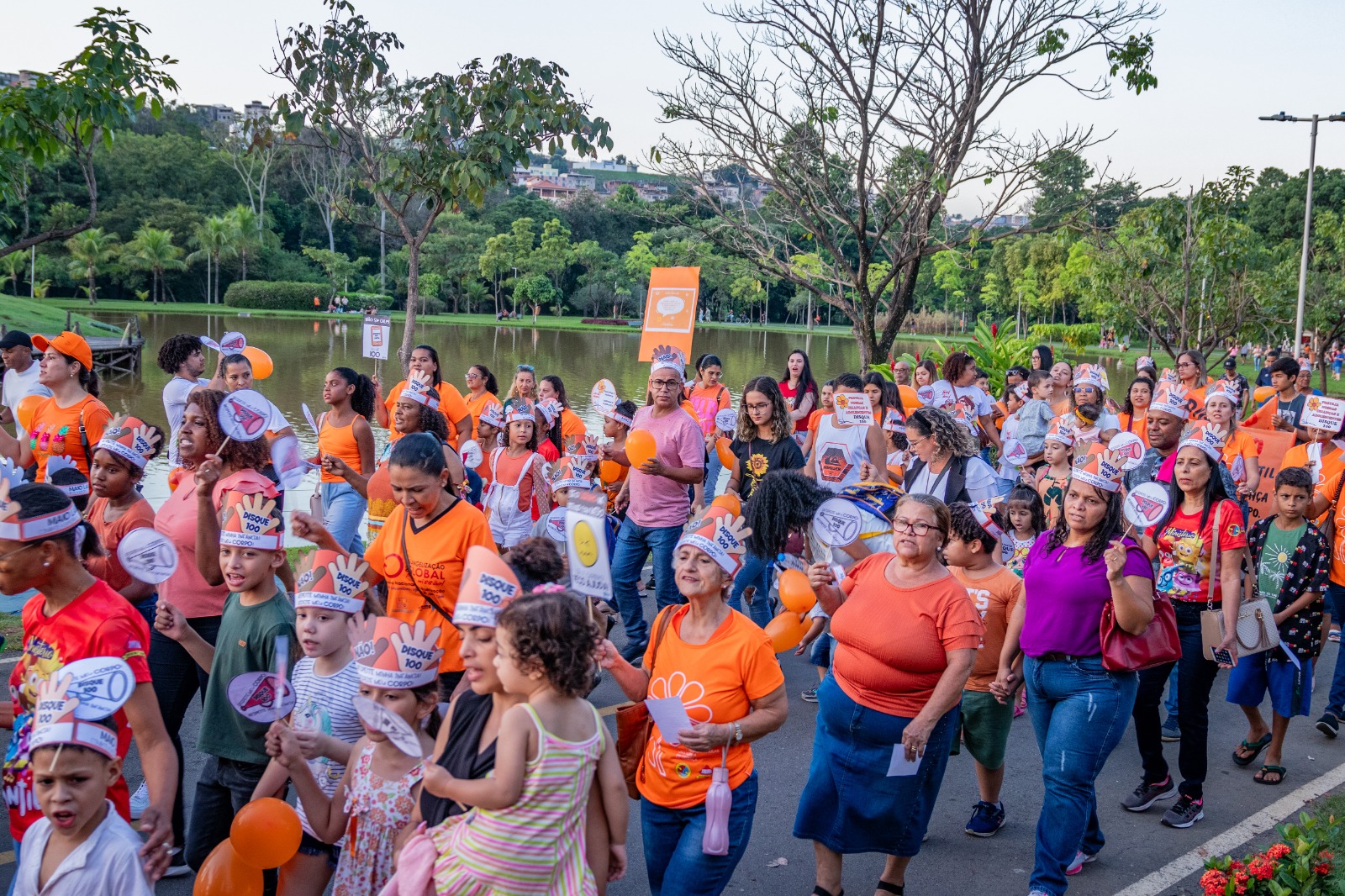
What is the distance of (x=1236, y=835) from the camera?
4.82 metres

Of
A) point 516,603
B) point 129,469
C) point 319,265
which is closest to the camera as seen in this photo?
point 516,603

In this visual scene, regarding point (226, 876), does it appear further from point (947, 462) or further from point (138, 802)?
point (947, 462)

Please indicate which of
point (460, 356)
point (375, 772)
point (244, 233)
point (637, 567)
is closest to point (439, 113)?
point (637, 567)

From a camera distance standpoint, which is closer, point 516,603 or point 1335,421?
point 516,603

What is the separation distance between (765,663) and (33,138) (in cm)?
706

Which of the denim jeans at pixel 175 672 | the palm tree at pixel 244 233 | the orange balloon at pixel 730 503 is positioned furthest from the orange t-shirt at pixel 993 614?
the palm tree at pixel 244 233

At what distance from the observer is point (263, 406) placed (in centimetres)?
437

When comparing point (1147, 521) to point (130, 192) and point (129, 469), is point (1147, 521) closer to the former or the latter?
point (129, 469)

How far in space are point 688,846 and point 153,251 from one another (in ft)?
200

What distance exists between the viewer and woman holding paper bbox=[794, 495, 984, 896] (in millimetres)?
3695

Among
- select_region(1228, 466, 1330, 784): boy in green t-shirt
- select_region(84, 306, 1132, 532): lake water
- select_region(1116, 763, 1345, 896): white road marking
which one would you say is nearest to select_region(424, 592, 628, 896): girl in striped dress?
select_region(1116, 763, 1345, 896): white road marking

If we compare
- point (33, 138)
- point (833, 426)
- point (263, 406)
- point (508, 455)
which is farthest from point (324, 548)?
point (33, 138)

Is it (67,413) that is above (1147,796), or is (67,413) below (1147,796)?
above

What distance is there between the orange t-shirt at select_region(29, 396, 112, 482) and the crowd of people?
0.06 ft
